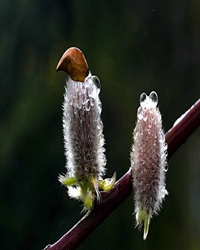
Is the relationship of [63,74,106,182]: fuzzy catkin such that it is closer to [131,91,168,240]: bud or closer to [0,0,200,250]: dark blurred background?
[131,91,168,240]: bud

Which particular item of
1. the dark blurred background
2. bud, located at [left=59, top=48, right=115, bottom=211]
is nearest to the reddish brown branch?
bud, located at [left=59, top=48, right=115, bottom=211]

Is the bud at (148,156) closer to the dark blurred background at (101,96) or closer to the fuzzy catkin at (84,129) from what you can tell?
the fuzzy catkin at (84,129)

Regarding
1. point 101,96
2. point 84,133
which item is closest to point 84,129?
point 84,133

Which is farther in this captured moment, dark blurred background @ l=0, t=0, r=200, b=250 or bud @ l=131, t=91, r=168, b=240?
dark blurred background @ l=0, t=0, r=200, b=250

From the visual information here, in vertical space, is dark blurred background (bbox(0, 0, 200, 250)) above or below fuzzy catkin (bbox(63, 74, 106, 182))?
below

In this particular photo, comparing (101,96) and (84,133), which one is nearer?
(84,133)

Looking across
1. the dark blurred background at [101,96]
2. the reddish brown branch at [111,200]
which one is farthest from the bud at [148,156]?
the dark blurred background at [101,96]

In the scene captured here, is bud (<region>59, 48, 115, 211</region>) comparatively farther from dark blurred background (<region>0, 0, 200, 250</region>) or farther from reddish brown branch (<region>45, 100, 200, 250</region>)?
dark blurred background (<region>0, 0, 200, 250</region>)

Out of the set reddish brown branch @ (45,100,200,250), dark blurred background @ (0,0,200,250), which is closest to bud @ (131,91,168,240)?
reddish brown branch @ (45,100,200,250)

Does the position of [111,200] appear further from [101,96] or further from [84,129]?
[101,96]
